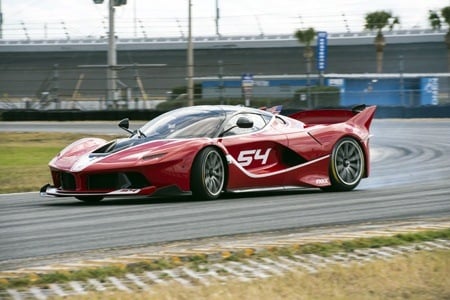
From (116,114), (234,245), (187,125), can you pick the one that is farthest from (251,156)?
(116,114)

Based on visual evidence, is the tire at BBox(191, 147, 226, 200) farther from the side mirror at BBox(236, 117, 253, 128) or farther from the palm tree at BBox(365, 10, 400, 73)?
the palm tree at BBox(365, 10, 400, 73)

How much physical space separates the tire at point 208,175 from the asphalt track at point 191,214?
167 millimetres

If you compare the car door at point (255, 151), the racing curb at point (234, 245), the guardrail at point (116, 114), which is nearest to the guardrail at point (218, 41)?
Answer: the guardrail at point (116, 114)

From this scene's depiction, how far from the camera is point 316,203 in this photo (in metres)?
10.2

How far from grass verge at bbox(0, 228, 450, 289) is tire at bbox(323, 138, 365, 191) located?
4.15m

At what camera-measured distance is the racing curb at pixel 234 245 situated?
607 centimetres

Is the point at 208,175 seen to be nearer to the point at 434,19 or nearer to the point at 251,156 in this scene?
the point at 251,156

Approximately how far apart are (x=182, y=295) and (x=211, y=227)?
2.99 m

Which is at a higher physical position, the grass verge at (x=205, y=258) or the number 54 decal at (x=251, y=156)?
the number 54 decal at (x=251, y=156)

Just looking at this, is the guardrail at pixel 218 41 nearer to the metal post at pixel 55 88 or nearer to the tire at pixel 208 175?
the metal post at pixel 55 88

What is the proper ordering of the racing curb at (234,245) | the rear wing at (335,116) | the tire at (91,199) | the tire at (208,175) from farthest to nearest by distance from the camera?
the rear wing at (335,116) < the tire at (91,199) < the tire at (208,175) < the racing curb at (234,245)

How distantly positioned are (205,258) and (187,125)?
4.69 meters

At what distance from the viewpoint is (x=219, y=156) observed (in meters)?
10.7

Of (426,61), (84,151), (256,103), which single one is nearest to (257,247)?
(84,151)
